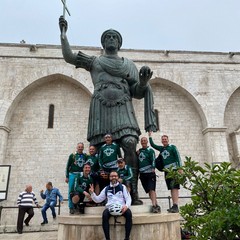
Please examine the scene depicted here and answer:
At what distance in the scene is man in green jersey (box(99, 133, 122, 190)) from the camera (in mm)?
3205

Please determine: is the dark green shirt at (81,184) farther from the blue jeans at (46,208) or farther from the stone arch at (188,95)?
the stone arch at (188,95)

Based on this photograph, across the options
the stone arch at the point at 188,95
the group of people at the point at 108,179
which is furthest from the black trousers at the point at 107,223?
the stone arch at the point at 188,95

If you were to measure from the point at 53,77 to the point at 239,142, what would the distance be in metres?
9.98

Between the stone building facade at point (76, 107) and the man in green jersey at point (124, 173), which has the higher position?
the stone building facade at point (76, 107)

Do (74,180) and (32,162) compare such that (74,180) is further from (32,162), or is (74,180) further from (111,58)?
(32,162)

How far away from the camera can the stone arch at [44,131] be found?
11.2 meters

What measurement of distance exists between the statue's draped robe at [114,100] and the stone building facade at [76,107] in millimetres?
Answer: 8359

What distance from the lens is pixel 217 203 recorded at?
2.27 metres

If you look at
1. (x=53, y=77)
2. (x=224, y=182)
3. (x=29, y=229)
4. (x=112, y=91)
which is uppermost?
(x=53, y=77)

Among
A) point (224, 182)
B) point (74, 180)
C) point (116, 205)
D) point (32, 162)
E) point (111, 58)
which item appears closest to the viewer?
point (224, 182)

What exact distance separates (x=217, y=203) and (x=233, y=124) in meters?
11.9

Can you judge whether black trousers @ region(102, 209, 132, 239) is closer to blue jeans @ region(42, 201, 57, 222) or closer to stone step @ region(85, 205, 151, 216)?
stone step @ region(85, 205, 151, 216)

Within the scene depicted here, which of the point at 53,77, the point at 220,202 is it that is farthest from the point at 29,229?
the point at 53,77

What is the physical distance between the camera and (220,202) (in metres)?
2.18
